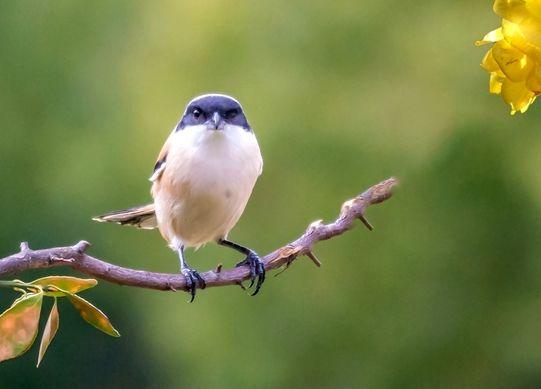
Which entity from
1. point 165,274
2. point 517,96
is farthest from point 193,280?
point 517,96

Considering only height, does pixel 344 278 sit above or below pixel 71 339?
above

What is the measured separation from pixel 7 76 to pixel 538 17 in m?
4.34

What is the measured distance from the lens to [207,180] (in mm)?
1153

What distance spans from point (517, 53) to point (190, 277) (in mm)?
605

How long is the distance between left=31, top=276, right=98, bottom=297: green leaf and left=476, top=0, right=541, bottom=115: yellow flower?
21 cm

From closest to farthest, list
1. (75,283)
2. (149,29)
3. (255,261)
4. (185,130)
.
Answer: (75,283) → (255,261) → (185,130) → (149,29)

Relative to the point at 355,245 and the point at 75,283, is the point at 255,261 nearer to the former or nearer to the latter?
the point at 75,283

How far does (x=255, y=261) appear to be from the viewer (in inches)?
42.7

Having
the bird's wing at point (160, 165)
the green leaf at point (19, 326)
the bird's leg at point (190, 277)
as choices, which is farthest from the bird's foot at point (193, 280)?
the green leaf at point (19, 326)

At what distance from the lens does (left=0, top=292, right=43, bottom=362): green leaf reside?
1.41ft

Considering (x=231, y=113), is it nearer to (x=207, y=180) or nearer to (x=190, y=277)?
(x=207, y=180)

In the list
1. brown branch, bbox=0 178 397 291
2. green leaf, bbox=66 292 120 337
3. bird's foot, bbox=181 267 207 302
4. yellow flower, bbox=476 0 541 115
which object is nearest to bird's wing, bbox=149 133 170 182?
bird's foot, bbox=181 267 207 302

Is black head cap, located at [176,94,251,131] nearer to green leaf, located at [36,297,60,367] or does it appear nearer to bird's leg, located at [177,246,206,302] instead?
bird's leg, located at [177,246,206,302]

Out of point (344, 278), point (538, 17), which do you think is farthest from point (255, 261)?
point (344, 278)
